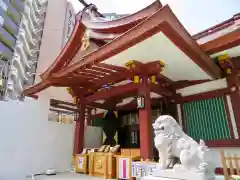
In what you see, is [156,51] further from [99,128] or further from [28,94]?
[28,94]

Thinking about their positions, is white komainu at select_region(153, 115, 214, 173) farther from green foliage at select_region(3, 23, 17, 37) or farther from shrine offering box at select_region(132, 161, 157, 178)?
green foliage at select_region(3, 23, 17, 37)

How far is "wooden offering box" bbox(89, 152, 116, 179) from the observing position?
13.1 ft

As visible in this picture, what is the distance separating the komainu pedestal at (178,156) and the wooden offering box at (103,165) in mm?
1587

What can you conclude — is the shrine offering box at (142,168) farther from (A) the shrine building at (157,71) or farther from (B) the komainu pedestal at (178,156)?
(B) the komainu pedestal at (178,156)

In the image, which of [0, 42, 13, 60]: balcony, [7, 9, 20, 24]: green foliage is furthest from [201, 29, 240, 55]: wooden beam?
[7, 9, 20, 24]: green foliage

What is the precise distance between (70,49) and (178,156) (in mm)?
4086

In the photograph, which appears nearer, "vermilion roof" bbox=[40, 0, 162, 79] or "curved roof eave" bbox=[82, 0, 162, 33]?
"curved roof eave" bbox=[82, 0, 162, 33]

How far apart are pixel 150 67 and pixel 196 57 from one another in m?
0.97

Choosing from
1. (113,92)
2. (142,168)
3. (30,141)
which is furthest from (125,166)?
(30,141)

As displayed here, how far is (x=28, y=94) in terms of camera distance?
225 inches

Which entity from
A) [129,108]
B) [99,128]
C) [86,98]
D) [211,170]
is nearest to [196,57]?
[211,170]

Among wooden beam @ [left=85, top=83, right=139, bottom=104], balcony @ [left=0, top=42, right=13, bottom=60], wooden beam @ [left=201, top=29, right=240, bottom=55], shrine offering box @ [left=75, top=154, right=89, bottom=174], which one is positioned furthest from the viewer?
balcony @ [left=0, top=42, right=13, bottom=60]

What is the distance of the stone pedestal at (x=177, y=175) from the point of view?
7.41 feet

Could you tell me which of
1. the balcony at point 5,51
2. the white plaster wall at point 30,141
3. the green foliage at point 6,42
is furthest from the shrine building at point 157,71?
the green foliage at point 6,42
